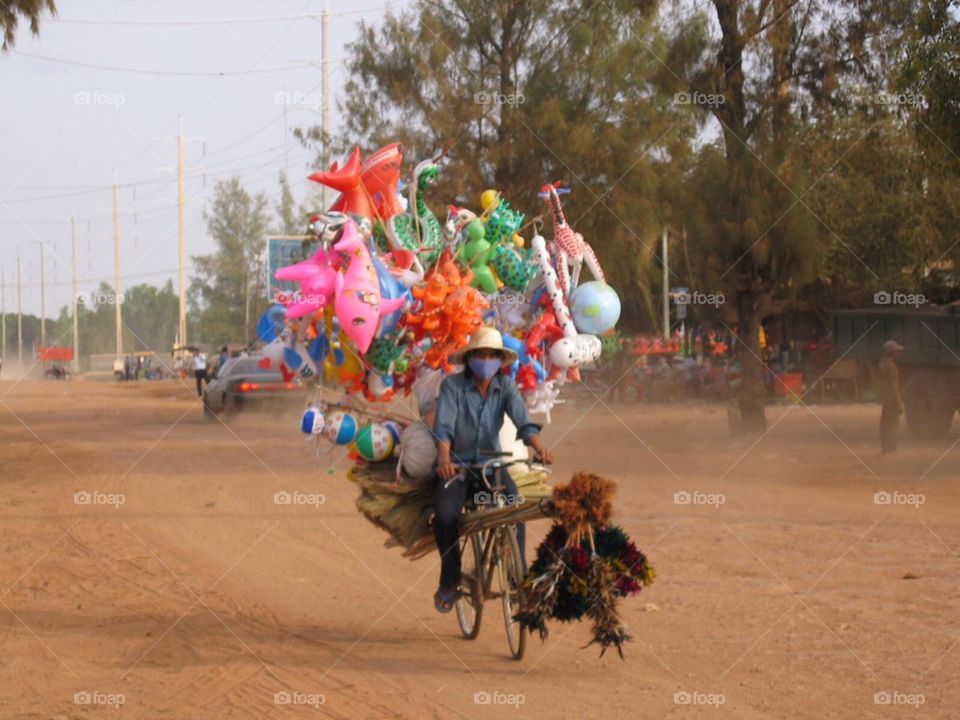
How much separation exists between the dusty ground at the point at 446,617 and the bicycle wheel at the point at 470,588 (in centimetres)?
14

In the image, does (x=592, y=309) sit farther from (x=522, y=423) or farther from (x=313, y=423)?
(x=313, y=423)

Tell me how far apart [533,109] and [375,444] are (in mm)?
15289

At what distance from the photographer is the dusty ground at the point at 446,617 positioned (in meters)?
6.84

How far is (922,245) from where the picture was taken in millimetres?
28547

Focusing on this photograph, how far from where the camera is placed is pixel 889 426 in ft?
58.7

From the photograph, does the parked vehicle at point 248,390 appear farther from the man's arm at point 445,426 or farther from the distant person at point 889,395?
the man's arm at point 445,426

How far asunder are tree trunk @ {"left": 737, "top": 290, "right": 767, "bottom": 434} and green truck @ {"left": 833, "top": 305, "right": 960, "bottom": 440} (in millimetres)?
1984

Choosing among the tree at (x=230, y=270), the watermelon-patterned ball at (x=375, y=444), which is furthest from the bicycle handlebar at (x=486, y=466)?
the tree at (x=230, y=270)

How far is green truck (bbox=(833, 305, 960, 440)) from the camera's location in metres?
19.2

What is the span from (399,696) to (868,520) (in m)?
7.39

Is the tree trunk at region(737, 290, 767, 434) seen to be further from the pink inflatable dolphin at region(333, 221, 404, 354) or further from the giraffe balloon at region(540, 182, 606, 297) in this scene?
the pink inflatable dolphin at region(333, 221, 404, 354)

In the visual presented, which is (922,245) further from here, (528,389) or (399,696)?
(399,696)

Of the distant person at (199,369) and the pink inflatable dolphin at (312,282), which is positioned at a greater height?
the pink inflatable dolphin at (312,282)

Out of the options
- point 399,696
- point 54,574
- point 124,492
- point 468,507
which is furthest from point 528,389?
point 124,492
